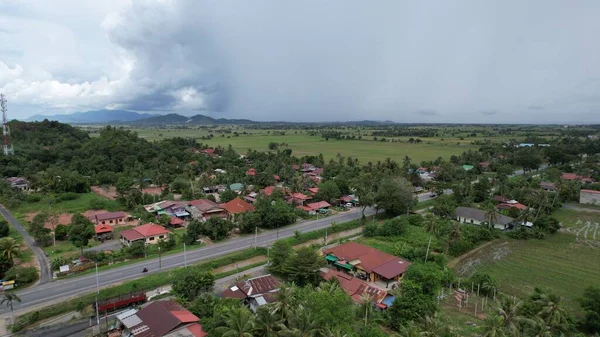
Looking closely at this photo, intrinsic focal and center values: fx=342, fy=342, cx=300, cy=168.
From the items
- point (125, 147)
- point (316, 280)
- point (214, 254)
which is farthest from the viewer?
point (125, 147)

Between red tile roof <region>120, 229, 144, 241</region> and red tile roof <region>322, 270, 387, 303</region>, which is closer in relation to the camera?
red tile roof <region>322, 270, 387, 303</region>

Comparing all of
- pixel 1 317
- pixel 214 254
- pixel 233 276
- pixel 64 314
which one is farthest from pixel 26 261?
pixel 233 276

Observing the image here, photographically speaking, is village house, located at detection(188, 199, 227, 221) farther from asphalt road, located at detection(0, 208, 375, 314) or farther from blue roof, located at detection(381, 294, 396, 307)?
blue roof, located at detection(381, 294, 396, 307)

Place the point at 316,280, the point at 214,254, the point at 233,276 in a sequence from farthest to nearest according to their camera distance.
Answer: the point at 214,254 → the point at 233,276 → the point at 316,280

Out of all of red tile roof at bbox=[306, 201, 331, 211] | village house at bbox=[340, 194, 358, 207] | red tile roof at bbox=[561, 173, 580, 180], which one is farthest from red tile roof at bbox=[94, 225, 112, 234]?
red tile roof at bbox=[561, 173, 580, 180]

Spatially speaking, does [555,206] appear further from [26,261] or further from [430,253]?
[26,261]

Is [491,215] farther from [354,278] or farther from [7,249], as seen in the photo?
[7,249]
